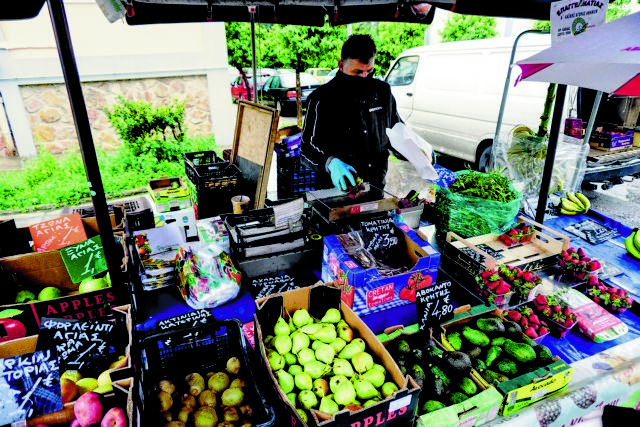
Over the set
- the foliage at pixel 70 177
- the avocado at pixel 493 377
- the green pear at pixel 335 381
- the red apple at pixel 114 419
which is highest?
the red apple at pixel 114 419

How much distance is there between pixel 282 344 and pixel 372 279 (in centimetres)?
59

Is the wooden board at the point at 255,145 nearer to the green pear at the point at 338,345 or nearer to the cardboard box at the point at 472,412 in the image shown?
the green pear at the point at 338,345

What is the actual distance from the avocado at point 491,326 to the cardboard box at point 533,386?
295mm

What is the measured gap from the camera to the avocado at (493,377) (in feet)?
6.18

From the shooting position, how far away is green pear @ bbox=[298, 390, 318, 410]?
1695 mm

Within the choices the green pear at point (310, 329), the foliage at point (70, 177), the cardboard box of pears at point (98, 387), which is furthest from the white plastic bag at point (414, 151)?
the foliage at point (70, 177)

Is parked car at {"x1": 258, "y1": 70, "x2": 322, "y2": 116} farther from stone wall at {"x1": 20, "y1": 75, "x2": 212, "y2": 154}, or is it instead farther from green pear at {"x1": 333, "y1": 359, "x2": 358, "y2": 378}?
green pear at {"x1": 333, "y1": 359, "x2": 358, "y2": 378}

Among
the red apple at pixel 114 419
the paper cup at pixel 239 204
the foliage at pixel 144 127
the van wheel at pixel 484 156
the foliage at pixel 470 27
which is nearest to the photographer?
the red apple at pixel 114 419

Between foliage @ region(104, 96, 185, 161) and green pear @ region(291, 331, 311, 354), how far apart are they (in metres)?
6.43

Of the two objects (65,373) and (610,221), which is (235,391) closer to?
Answer: (65,373)

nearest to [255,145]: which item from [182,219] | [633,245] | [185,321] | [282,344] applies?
[182,219]

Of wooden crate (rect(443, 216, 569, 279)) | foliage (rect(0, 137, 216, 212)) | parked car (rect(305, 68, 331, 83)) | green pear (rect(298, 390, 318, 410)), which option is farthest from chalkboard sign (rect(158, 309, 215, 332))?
parked car (rect(305, 68, 331, 83))

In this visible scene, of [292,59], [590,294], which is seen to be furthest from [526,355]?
[292,59]

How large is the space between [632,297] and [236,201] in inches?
126
